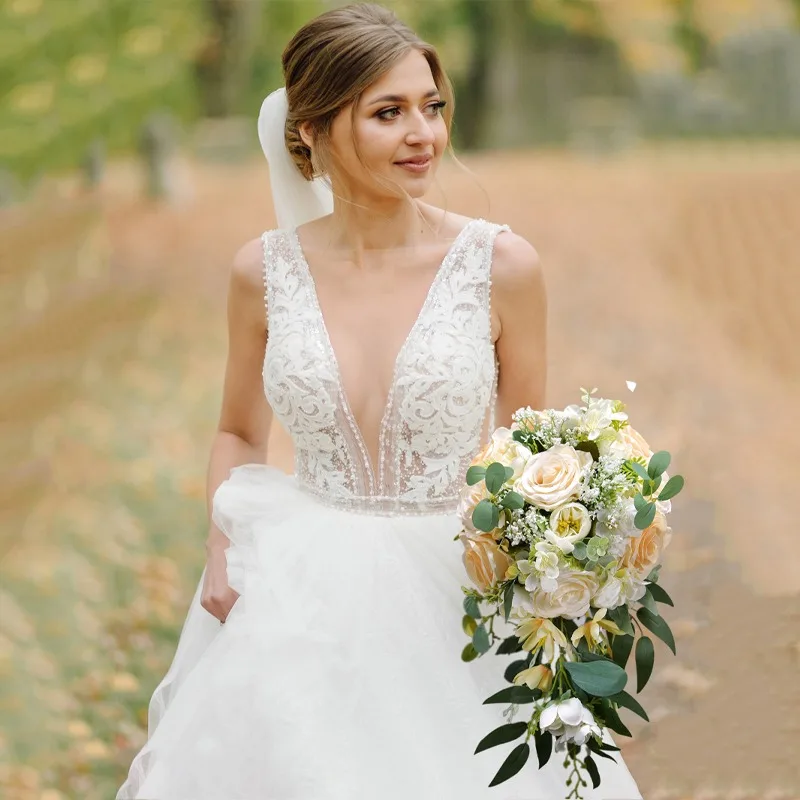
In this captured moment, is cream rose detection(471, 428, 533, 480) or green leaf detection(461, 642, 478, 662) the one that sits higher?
cream rose detection(471, 428, 533, 480)

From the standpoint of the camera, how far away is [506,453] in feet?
5.61

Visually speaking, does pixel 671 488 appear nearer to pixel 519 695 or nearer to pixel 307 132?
pixel 519 695

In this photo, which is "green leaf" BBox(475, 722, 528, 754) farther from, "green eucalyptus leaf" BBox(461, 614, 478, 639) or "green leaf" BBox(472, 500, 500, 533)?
"green leaf" BBox(472, 500, 500, 533)

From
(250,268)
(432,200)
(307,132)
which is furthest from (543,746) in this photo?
(432,200)

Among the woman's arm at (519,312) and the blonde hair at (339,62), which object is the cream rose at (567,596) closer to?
the woman's arm at (519,312)

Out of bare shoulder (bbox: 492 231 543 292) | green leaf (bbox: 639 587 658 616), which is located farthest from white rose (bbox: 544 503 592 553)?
bare shoulder (bbox: 492 231 543 292)

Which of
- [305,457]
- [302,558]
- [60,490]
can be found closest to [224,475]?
[305,457]

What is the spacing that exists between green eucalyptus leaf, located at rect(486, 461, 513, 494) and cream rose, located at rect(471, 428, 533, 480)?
2 centimetres

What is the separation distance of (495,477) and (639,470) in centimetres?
21

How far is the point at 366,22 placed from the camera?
6.73 feet

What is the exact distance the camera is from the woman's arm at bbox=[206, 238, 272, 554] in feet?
7.31

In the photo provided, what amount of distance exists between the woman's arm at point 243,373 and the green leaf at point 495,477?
2.31ft

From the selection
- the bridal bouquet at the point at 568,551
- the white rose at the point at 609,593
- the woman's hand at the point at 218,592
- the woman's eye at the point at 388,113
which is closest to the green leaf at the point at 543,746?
the bridal bouquet at the point at 568,551

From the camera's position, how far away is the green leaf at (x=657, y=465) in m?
1.67
